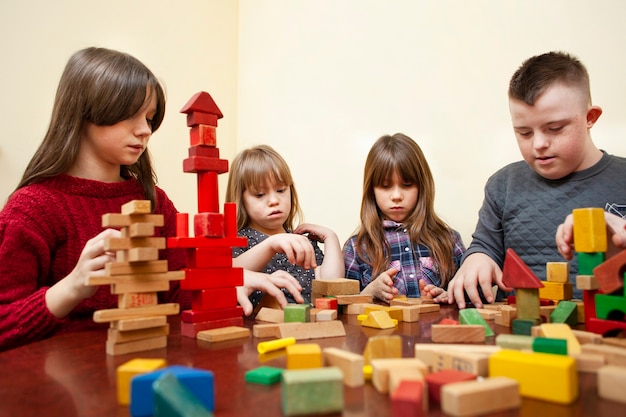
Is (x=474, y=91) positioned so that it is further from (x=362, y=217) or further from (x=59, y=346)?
(x=59, y=346)

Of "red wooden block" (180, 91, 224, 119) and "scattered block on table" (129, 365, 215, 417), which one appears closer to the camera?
"scattered block on table" (129, 365, 215, 417)

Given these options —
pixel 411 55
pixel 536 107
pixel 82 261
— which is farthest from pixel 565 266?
pixel 411 55

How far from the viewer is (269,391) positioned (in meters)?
0.48

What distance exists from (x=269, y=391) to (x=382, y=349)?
0.48 ft

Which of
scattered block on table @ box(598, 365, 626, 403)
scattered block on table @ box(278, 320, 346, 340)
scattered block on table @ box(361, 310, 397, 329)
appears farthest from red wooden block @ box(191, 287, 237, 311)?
scattered block on table @ box(598, 365, 626, 403)

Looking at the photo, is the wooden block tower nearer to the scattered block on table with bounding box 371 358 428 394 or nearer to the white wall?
the scattered block on table with bounding box 371 358 428 394

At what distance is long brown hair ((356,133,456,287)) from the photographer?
5.25 ft

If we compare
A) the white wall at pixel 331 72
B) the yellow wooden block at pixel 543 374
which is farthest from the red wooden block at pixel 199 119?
the white wall at pixel 331 72

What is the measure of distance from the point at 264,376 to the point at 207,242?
327 mm

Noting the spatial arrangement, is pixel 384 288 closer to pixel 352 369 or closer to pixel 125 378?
pixel 352 369

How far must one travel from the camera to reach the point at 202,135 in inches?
32.4

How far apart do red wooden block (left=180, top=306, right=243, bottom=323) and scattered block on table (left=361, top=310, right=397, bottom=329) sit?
0.71 feet

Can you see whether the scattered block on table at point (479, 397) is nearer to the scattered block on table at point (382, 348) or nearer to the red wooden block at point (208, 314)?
the scattered block on table at point (382, 348)

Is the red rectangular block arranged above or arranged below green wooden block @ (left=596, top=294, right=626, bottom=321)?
above
